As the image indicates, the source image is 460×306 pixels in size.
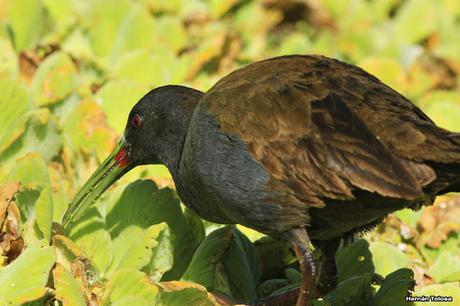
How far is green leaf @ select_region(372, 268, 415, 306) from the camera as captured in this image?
Result: 4.06 m

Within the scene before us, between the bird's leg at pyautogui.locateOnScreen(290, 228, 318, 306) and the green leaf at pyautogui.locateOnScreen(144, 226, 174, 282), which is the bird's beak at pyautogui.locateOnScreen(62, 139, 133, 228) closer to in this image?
the green leaf at pyautogui.locateOnScreen(144, 226, 174, 282)

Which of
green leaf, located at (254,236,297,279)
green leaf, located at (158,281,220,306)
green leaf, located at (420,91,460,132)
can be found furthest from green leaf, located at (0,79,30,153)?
green leaf, located at (420,91,460,132)

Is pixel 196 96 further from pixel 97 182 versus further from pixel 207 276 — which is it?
pixel 207 276

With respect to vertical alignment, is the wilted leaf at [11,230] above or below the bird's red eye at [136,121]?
below

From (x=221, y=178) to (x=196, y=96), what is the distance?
2.36 ft

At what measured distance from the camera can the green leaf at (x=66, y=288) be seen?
11.6 ft

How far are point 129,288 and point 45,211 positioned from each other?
0.46 meters

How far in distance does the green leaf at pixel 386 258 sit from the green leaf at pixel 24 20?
2575 mm

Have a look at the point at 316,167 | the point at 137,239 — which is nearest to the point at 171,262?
the point at 137,239

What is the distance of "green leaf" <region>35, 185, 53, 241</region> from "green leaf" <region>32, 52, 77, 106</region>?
54.6 inches

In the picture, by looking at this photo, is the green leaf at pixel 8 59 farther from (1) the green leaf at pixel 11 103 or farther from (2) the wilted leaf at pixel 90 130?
(1) the green leaf at pixel 11 103

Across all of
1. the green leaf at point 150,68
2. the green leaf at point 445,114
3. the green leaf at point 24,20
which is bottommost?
the green leaf at point 445,114

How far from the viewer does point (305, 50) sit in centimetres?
677

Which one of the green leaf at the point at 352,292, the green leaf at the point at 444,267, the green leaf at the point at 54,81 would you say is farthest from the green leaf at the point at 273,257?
the green leaf at the point at 54,81
